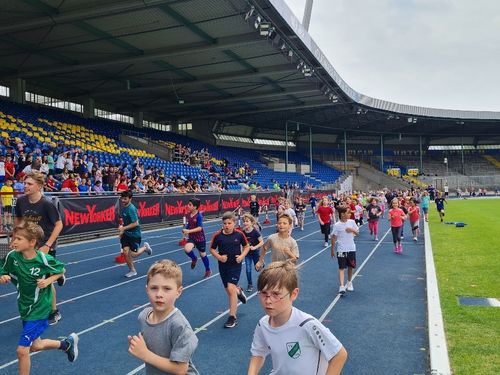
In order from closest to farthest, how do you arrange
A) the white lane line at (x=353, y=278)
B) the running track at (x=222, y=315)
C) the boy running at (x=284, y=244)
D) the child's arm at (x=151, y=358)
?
the child's arm at (x=151, y=358) → the running track at (x=222, y=315) → the boy running at (x=284, y=244) → the white lane line at (x=353, y=278)

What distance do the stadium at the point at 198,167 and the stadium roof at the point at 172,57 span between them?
13 centimetres

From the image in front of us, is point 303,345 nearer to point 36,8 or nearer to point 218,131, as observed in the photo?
point 36,8

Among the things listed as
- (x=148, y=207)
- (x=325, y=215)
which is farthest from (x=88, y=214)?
(x=325, y=215)

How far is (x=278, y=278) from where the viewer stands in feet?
9.34

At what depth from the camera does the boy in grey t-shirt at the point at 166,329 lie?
2.98m

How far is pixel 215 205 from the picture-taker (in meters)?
28.5

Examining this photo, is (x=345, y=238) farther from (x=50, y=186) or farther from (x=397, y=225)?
(x=50, y=186)

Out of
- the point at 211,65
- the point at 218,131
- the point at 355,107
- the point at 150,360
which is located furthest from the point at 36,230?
the point at 218,131

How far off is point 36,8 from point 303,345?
22.7m

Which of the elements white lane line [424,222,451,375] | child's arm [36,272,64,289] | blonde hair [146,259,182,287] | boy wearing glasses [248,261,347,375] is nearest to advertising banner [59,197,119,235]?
child's arm [36,272,64,289]

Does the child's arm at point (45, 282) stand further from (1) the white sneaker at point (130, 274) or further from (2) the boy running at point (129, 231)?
(1) the white sneaker at point (130, 274)

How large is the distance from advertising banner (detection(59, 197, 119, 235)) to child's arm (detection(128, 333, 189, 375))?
1354cm

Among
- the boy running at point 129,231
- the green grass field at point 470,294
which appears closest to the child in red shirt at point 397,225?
the green grass field at point 470,294

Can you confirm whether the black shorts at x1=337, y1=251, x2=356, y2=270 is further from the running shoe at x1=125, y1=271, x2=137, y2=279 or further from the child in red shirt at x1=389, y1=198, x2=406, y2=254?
the child in red shirt at x1=389, y1=198, x2=406, y2=254
